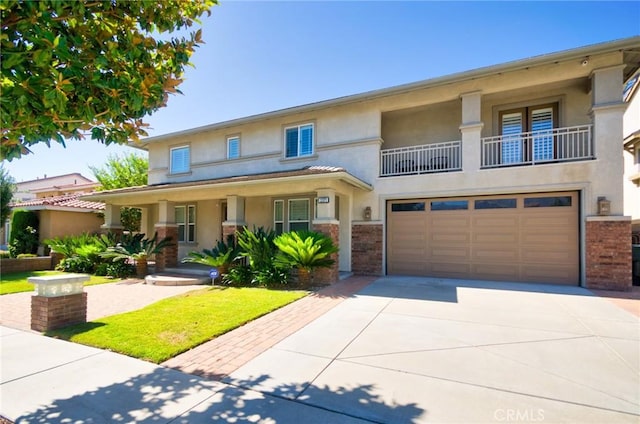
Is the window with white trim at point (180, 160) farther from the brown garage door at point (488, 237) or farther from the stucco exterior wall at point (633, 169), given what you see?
the stucco exterior wall at point (633, 169)

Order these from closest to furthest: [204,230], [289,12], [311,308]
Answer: [311,308]
[289,12]
[204,230]

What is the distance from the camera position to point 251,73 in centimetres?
1185

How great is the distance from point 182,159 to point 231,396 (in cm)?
1494

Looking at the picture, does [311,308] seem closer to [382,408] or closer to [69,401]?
[382,408]

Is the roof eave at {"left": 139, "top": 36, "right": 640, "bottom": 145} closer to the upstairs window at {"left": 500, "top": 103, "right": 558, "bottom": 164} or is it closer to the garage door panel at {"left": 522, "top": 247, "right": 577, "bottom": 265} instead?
the upstairs window at {"left": 500, "top": 103, "right": 558, "bottom": 164}

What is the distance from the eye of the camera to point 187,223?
52.4 feet

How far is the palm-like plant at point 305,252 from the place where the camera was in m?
9.27

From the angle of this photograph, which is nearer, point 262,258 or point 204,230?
point 262,258

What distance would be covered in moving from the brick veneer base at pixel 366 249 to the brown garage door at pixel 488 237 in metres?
0.42

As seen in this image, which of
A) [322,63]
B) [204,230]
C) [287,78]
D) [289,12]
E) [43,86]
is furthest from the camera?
[204,230]

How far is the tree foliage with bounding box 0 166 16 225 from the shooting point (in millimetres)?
17045

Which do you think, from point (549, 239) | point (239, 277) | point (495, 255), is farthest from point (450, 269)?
point (239, 277)

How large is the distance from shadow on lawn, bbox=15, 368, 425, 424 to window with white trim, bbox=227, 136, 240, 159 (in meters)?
12.0

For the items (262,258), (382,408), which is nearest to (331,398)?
(382,408)
